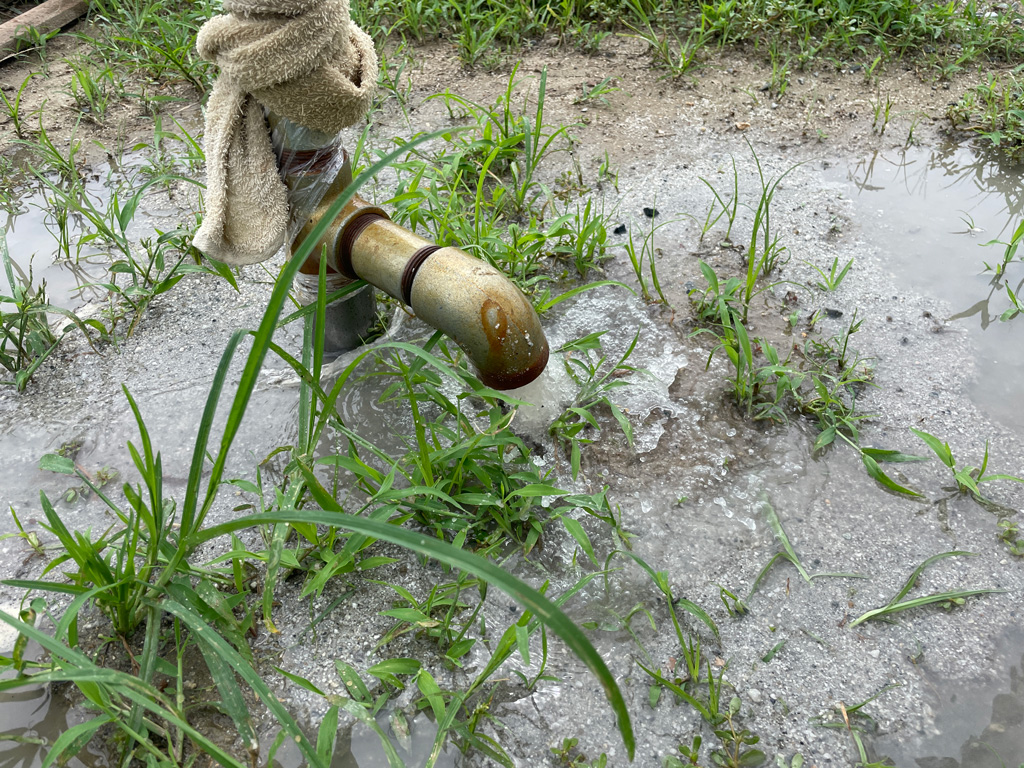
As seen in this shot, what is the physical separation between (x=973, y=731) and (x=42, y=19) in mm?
4183

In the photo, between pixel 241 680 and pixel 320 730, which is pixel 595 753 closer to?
pixel 320 730

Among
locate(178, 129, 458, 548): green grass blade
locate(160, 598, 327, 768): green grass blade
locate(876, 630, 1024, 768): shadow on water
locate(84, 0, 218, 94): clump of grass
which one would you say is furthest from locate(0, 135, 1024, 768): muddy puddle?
locate(84, 0, 218, 94): clump of grass

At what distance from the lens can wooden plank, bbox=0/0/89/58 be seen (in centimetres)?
311

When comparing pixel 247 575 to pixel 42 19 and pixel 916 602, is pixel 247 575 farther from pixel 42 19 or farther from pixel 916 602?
pixel 42 19

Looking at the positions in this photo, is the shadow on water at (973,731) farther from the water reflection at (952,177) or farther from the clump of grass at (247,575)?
the water reflection at (952,177)

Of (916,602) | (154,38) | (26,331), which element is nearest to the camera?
(916,602)

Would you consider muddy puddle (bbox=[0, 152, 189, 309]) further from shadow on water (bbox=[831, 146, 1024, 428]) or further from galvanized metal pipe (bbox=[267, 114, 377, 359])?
shadow on water (bbox=[831, 146, 1024, 428])

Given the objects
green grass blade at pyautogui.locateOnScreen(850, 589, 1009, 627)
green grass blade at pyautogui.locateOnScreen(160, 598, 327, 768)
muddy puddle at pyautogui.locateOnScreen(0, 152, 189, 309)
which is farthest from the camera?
muddy puddle at pyautogui.locateOnScreen(0, 152, 189, 309)

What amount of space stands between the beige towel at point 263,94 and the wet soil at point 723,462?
0.50 meters

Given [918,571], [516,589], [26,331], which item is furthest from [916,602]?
[26,331]

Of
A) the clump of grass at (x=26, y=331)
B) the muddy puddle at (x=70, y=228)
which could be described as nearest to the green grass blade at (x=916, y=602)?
the clump of grass at (x=26, y=331)

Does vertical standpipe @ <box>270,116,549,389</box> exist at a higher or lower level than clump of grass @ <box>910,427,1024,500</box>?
higher

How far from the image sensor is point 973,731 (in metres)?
1.19

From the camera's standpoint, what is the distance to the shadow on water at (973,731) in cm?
116
